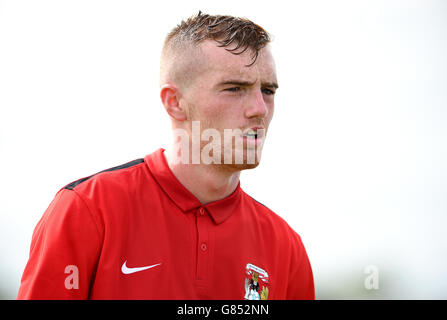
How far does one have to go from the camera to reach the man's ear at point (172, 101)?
108 inches

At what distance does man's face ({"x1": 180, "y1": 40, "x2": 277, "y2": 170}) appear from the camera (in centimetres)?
258

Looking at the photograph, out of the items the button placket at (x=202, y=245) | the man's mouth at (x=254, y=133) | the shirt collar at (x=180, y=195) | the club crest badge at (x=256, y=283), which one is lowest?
the club crest badge at (x=256, y=283)

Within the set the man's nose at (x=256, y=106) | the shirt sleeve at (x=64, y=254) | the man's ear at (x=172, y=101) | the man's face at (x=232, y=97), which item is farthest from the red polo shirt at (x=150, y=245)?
the man's nose at (x=256, y=106)

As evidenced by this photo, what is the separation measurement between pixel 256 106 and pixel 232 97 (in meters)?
0.14

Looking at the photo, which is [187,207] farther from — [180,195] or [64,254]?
[64,254]

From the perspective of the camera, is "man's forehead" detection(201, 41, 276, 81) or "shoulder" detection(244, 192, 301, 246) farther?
"shoulder" detection(244, 192, 301, 246)

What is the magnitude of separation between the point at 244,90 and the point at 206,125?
288 mm

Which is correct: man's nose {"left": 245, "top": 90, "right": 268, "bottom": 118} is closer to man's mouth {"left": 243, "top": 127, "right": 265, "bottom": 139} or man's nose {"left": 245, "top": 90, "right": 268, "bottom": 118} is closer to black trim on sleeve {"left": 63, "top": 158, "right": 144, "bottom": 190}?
man's mouth {"left": 243, "top": 127, "right": 265, "bottom": 139}

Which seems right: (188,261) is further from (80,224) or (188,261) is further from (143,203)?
(80,224)

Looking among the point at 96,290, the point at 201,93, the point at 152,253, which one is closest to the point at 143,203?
the point at 152,253

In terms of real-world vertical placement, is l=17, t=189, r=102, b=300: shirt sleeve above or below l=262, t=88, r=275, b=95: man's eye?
below

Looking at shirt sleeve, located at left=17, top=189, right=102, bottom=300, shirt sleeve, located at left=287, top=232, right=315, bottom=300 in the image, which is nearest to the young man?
shirt sleeve, located at left=17, top=189, right=102, bottom=300

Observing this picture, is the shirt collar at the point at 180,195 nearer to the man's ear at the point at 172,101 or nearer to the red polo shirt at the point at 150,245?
the red polo shirt at the point at 150,245

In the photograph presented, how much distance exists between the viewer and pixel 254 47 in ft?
8.80
